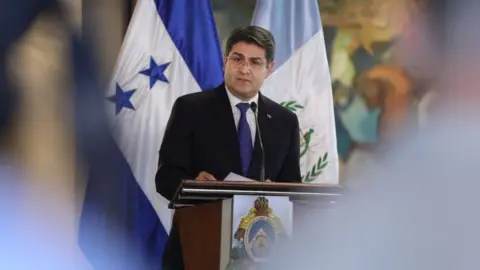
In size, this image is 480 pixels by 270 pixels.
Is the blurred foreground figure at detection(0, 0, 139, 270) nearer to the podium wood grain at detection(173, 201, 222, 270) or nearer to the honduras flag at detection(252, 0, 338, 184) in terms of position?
the honduras flag at detection(252, 0, 338, 184)

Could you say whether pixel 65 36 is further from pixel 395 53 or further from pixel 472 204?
pixel 472 204

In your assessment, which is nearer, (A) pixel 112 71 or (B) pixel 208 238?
(B) pixel 208 238

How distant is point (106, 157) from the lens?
10.7ft

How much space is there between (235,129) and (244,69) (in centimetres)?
36

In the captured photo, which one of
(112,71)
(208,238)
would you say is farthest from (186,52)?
(208,238)

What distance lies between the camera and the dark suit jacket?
2.86 meters

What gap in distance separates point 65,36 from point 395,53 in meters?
1.90

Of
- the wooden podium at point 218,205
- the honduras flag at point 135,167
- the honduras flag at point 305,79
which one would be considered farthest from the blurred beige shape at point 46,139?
the wooden podium at point 218,205

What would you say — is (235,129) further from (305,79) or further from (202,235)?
(202,235)

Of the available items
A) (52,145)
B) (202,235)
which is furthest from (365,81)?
(202,235)

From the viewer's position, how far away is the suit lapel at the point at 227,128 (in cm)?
284

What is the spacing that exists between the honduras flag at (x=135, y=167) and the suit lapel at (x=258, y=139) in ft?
1.38

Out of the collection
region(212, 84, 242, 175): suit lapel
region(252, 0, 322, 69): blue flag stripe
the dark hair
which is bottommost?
region(212, 84, 242, 175): suit lapel

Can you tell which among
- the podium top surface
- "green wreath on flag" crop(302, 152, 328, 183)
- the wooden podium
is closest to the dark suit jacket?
"green wreath on flag" crop(302, 152, 328, 183)
